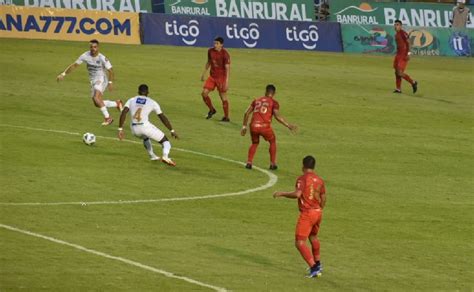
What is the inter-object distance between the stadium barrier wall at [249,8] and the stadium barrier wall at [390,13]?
1.72 m

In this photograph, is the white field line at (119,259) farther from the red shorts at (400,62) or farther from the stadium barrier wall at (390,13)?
the stadium barrier wall at (390,13)

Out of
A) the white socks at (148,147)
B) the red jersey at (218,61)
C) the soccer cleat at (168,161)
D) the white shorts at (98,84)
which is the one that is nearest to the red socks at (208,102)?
the red jersey at (218,61)

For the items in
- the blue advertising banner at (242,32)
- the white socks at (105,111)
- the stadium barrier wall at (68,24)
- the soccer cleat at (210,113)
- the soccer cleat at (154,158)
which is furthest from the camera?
the blue advertising banner at (242,32)

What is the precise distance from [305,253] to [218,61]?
67.5 feet

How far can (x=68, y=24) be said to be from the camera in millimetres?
59906

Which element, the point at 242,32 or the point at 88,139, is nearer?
the point at 88,139

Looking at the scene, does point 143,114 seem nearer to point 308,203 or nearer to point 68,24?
point 308,203

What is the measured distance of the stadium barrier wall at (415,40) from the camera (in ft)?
220

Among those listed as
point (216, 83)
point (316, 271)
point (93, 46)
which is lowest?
point (316, 271)

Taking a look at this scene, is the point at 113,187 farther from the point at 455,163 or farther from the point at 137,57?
the point at 137,57

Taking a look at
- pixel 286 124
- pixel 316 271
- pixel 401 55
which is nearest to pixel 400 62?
pixel 401 55

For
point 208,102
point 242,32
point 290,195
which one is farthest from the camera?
point 242,32

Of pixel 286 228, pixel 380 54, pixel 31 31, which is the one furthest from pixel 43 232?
pixel 380 54

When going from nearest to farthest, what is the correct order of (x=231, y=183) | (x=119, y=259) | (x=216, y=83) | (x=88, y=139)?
(x=119, y=259) → (x=231, y=183) → (x=88, y=139) → (x=216, y=83)
